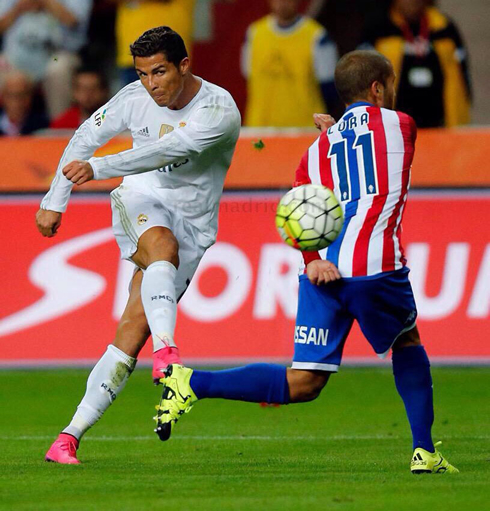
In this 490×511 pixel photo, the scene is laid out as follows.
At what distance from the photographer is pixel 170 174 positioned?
248 inches

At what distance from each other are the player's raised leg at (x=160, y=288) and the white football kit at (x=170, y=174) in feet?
0.27

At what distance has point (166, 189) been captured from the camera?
6320 millimetres

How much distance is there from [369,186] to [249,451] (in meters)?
1.72

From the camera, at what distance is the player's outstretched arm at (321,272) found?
5363 millimetres

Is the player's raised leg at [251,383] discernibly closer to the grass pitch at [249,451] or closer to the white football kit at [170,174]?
the grass pitch at [249,451]

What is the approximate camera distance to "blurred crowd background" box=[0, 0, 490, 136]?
11094 millimetres

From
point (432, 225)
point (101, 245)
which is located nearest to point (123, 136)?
point (101, 245)

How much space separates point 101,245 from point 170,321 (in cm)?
431

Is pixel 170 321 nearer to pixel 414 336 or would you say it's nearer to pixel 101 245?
pixel 414 336

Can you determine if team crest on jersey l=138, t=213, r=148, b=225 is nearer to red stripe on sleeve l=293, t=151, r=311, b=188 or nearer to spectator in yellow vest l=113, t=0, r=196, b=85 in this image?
red stripe on sleeve l=293, t=151, r=311, b=188

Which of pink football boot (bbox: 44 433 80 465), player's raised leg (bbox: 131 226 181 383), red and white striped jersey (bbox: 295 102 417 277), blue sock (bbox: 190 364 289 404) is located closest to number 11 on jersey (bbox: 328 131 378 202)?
red and white striped jersey (bbox: 295 102 417 277)

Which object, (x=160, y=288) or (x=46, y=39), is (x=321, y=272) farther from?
(x=46, y=39)

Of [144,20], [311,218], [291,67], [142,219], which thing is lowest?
[142,219]

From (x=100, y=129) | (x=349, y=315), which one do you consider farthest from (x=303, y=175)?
(x=100, y=129)
